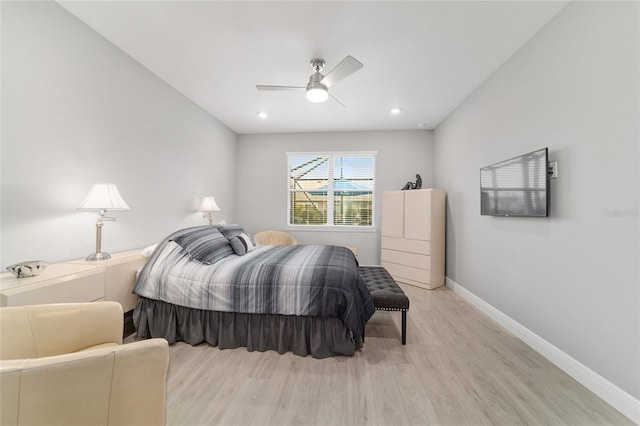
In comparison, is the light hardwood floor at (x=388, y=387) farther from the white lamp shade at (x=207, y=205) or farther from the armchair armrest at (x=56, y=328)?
the white lamp shade at (x=207, y=205)

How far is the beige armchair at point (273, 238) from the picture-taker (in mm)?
4664

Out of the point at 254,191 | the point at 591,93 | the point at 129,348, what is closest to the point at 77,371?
the point at 129,348

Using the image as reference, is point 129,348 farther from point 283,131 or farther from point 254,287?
point 283,131

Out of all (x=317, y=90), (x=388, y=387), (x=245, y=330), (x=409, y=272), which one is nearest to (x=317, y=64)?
(x=317, y=90)

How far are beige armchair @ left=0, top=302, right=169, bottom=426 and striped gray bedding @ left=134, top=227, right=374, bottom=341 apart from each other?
3.32ft

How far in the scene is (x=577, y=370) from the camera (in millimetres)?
1729

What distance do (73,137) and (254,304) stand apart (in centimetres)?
207

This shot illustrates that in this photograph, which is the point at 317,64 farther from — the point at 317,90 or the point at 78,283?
the point at 78,283

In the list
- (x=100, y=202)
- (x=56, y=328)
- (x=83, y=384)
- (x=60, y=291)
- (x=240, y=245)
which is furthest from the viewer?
(x=240, y=245)

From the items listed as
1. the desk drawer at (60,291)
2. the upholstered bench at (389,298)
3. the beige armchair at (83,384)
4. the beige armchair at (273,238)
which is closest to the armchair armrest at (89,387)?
A: the beige armchair at (83,384)

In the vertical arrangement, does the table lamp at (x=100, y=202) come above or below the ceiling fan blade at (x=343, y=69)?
below

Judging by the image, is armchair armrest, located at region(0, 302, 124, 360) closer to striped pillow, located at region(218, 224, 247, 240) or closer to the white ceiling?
striped pillow, located at region(218, 224, 247, 240)

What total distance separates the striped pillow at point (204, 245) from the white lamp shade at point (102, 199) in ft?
1.79

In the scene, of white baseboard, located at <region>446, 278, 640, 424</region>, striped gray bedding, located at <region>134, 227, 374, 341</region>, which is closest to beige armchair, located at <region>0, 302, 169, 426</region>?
striped gray bedding, located at <region>134, 227, 374, 341</region>
